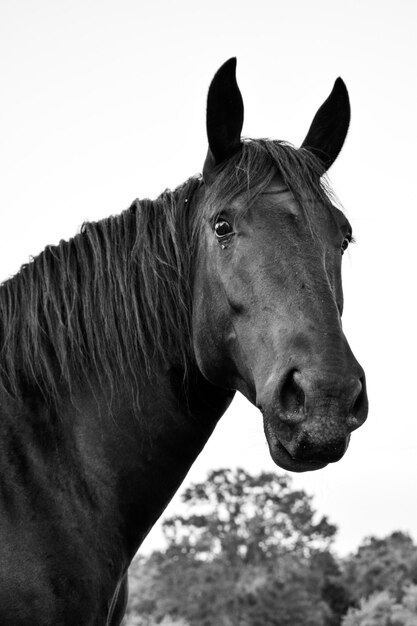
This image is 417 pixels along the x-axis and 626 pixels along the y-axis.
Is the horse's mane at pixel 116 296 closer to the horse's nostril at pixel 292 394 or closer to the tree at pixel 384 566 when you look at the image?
the horse's nostril at pixel 292 394

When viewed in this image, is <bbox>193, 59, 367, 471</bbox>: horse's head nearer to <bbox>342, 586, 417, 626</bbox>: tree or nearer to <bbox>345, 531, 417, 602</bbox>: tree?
<bbox>342, 586, 417, 626</bbox>: tree

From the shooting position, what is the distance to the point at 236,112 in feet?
14.1

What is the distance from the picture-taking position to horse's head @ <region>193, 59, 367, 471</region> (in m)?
3.35

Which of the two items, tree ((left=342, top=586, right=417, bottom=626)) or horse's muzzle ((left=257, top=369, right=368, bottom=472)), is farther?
tree ((left=342, top=586, right=417, bottom=626))

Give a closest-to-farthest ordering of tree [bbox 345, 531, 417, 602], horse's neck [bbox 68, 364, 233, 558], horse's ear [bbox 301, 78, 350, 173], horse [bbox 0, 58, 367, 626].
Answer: horse [bbox 0, 58, 367, 626] → horse's neck [bbox 68, 364, 233, 558] → horse's ear [bbox 301, 78, 350, 173] → tree [bbox 345, 531, 417, 602]

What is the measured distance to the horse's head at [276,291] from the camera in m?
3.35

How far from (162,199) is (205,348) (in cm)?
108

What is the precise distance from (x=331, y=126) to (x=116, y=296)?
5.69 ft

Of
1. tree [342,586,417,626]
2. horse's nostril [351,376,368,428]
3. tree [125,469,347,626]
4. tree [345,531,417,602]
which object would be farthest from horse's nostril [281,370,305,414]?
tree [125,469,347,626]

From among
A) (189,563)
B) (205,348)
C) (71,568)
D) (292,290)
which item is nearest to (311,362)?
(292,290)

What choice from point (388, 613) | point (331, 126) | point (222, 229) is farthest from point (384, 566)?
point (222, 229)

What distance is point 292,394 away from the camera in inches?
136

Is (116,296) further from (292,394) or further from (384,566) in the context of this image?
(384,566)

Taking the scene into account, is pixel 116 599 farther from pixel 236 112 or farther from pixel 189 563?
pixel 189 563
